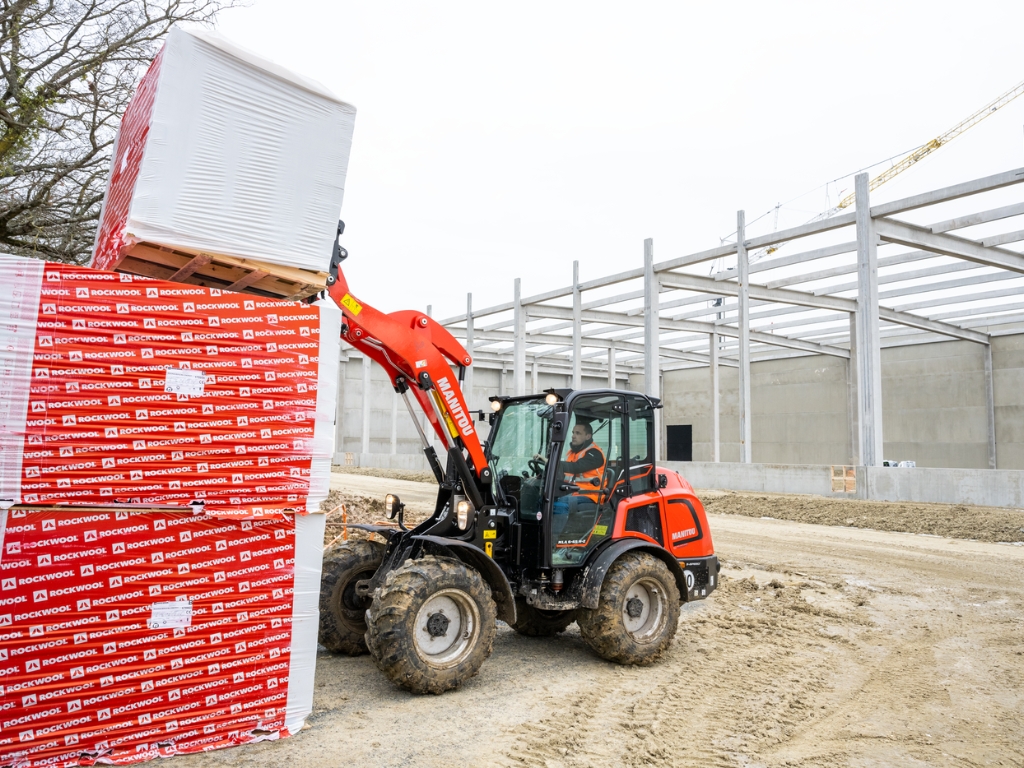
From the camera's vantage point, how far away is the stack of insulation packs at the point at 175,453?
3.87 metres

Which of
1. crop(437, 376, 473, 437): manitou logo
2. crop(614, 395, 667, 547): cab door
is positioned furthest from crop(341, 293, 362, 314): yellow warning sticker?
crop(614, 395, 667, 547): cab door

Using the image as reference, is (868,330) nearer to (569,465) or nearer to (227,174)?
(569,465)

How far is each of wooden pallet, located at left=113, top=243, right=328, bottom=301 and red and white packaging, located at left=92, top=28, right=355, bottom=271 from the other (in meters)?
0.05

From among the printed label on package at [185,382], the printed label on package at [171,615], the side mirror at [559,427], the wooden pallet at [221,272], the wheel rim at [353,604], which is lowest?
the wheel rim at [353,604]

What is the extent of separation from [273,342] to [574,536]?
8.98 feet

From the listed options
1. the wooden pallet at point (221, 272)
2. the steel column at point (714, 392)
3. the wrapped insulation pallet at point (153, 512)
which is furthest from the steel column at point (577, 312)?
the wrapped insulation pallet at point (153, 512)

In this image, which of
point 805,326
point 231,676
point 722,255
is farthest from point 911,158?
point 231,676

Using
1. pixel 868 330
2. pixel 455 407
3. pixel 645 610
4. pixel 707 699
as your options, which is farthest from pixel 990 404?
pixel 455 407

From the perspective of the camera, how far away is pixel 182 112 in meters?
4.14

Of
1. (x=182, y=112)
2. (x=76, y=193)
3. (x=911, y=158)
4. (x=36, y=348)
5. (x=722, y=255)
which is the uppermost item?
(x=911, y=158)

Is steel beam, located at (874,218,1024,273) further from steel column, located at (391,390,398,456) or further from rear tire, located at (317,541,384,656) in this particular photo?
steel column, located at (391,390,398,456)

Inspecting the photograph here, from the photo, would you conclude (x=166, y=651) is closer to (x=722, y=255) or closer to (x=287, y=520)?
(x=287, y=520)

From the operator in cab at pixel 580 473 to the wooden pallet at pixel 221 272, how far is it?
228cm

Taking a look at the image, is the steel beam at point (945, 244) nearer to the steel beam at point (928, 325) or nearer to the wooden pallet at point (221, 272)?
the steel beam at point (928, 325)
